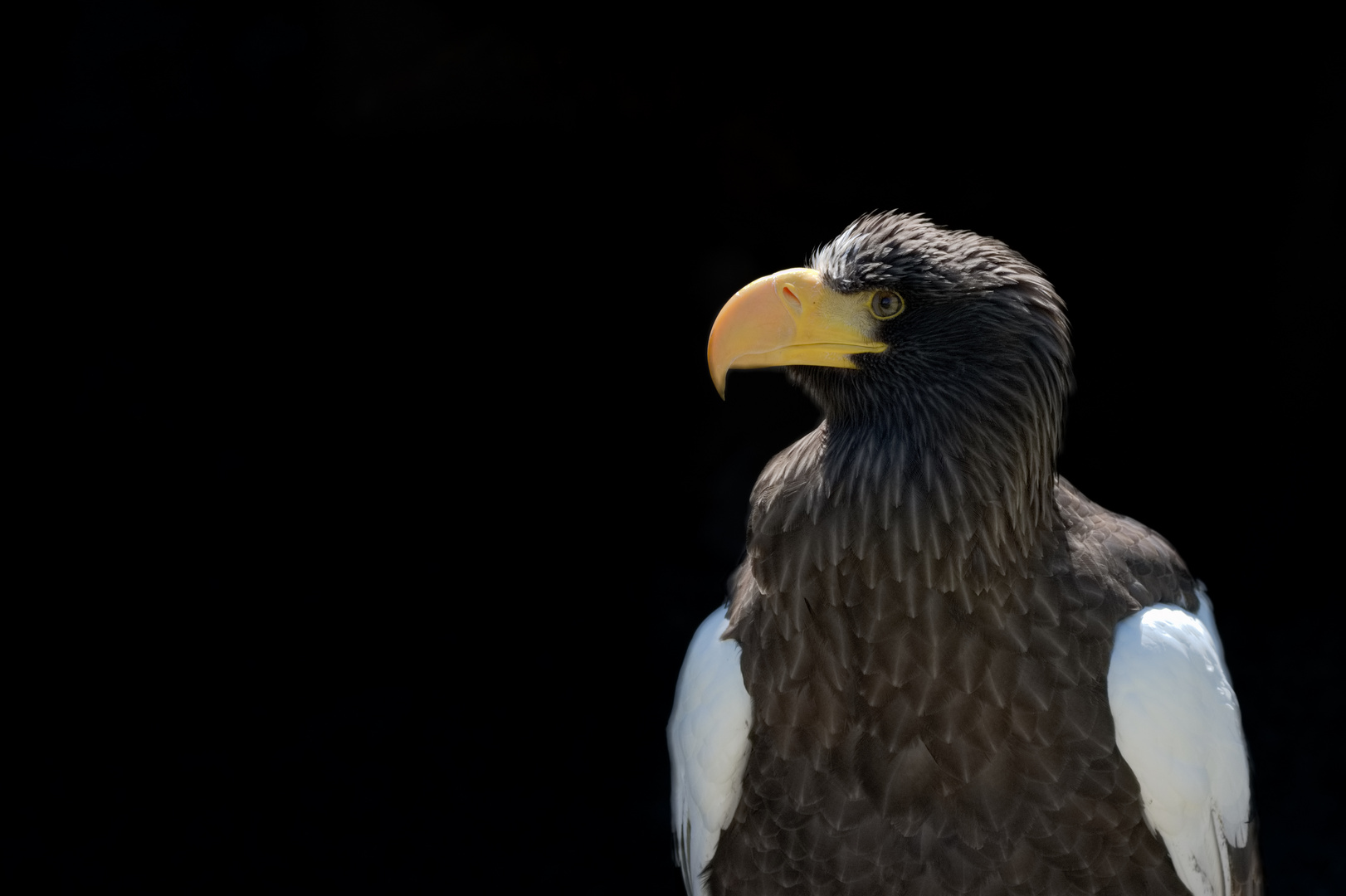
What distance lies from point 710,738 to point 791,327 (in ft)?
2.43

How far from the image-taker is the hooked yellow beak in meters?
1.81

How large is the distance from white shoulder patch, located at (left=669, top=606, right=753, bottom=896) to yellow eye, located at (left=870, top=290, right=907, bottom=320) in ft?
2.12

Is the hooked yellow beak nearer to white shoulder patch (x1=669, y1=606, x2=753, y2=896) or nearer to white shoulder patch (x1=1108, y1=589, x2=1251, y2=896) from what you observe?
white shoulder patch (x1=669, y1=606, x2=753, y2=896)

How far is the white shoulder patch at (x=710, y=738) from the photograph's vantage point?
1.97m

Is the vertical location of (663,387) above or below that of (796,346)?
below

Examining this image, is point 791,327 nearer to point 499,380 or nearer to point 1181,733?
point 1181,733

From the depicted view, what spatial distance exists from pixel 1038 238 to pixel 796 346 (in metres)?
2.81

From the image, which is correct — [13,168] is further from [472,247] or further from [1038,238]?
[1038,238]

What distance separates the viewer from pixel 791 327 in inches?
71.6

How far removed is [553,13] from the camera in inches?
147

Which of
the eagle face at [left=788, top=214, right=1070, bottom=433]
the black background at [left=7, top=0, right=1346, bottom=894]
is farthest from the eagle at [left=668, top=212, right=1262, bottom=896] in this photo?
the black background at [left=7, top=0, right=1346, bottom=894]

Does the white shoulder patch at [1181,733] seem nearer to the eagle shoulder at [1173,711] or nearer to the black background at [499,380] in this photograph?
the eagle shoulder at [1173,711]

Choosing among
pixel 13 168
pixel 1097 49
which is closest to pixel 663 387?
pixel 1097 49

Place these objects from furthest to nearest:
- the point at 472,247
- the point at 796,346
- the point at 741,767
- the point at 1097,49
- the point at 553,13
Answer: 1. the point at 472,247
2. the point at 1097,49
3. the point at 553,13
4. the point at 741,767
5. the point at 796,346
